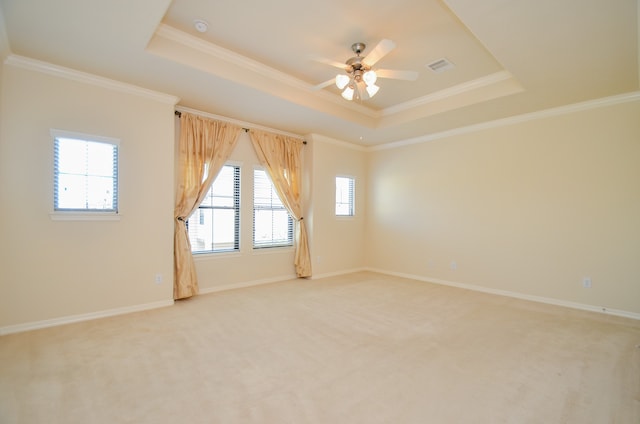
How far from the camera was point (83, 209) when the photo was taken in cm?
337

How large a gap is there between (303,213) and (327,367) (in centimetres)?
362

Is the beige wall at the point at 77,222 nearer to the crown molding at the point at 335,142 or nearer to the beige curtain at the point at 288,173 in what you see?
the beige curtain at the point at 288,173

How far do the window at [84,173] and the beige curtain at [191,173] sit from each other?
84 cm

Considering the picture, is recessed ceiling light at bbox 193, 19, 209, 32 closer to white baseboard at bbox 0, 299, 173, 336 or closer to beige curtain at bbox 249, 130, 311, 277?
beige curtain at bbox 249, 130, 311, 277

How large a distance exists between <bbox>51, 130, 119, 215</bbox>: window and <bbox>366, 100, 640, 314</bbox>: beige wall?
4856 millimetres

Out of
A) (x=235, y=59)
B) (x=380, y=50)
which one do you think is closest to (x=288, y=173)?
(x=235, y=59)

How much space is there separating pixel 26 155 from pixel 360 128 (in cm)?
442

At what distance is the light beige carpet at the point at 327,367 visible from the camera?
1.85 meters

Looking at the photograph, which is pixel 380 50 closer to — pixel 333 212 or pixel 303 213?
pixel 303 213

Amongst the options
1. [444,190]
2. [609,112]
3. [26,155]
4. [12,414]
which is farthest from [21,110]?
[609,112]

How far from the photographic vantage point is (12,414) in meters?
1.77

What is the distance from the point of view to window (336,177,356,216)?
627 cm

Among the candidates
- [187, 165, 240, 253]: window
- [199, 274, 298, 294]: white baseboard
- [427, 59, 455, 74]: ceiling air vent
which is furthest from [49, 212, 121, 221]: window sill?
[427, 59, 455, 74]: ceiling air vent

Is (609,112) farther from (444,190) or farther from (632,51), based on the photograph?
(444,190)
